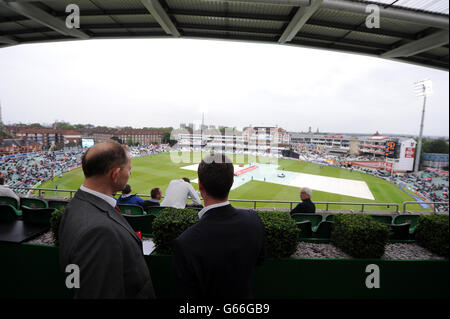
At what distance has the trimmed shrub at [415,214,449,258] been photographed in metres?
2.27

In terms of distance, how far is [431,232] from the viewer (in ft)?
7.93

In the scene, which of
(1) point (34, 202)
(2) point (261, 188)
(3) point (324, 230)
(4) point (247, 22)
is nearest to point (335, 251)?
(3) point (324, 230)

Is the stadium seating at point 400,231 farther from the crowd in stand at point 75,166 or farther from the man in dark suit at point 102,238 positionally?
the man in dark suit at point 102,238

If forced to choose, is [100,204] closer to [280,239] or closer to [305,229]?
[280,239]

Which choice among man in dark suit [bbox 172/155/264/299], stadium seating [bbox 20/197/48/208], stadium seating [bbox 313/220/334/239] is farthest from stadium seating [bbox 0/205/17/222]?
stadium seating [bbox 313/220/334/239]

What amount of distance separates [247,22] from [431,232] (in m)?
5.76

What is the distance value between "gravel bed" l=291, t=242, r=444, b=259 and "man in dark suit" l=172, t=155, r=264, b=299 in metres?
1.49

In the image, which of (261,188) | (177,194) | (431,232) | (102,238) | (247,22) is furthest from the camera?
(261,188)

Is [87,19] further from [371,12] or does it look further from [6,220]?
[371,12]

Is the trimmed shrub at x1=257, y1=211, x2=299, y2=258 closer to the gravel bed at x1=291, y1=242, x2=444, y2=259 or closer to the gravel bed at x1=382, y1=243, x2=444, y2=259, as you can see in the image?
the gravel bed at x1=291, y1=242, x2=444, y2=259

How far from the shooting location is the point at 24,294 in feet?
7.52

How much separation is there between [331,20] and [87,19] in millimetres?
6681

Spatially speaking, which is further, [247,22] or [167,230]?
[247,22]

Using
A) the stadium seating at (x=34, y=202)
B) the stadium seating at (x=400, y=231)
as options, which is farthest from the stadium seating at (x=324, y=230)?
the stadium seating at (x=34, y=202)
